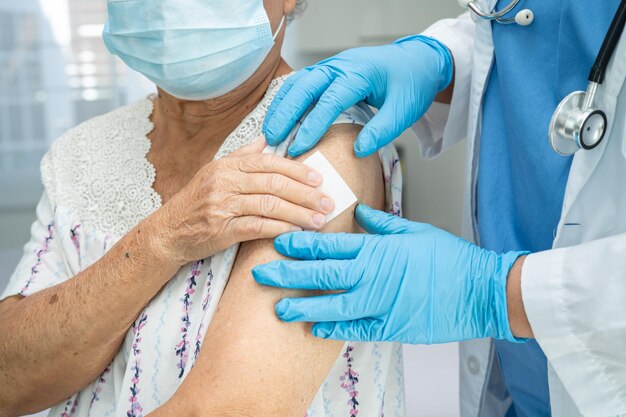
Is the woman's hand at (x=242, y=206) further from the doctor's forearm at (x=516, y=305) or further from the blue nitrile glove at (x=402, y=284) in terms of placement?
the doctor's forearm at (x=516, y=305)

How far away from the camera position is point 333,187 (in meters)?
0.95

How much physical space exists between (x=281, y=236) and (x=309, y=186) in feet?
0.27

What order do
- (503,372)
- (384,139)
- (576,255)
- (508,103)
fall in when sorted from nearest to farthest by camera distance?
(576,255) → (384,139) → (508,103) → (503,372)

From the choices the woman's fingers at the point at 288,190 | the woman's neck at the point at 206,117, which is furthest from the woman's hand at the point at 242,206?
the woman's neck at the point at 206,117

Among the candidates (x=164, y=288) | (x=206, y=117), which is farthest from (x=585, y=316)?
(x=206, y=117)

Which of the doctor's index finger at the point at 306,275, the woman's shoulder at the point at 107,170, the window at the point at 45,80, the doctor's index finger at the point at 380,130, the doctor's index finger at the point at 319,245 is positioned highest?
the doctor's index finger at the point at 380,130

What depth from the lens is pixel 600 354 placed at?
2.95 ft

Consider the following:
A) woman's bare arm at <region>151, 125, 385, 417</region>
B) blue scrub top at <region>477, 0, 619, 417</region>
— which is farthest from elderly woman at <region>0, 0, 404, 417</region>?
blue scrub top at <region>477, 0, 619, 417</region>

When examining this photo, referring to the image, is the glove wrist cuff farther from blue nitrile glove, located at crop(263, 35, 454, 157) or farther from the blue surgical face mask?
the blue surgical face mask

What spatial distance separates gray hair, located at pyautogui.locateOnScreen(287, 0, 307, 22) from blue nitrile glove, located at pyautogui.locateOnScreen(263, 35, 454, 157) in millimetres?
127

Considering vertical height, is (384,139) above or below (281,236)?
above

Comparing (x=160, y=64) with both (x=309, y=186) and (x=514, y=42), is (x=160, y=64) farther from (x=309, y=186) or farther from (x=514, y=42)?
(x=514, y=42)

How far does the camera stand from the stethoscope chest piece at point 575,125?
34.1 inches

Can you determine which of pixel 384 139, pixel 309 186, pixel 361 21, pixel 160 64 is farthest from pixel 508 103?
pixel 361 21
